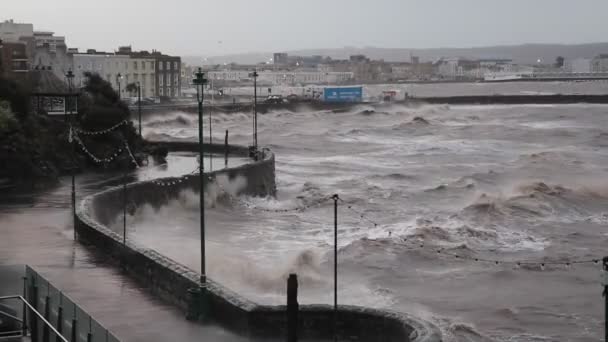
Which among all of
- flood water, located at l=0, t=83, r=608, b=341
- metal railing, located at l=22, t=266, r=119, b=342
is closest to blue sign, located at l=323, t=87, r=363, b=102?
flood water, located at l=0, t=83, r=608, b=341

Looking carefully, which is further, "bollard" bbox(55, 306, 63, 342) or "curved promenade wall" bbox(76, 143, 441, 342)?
"curved promenade wall" bbox(76, 143, 441, 342)

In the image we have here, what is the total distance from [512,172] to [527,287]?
30.9 metres

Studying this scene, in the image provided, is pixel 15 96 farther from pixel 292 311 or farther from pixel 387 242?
pixel 292 311

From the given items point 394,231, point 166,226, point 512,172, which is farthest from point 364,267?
point 512,172

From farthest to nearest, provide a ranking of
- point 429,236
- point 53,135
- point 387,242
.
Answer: point 53,135
point 429,236
point 387,242

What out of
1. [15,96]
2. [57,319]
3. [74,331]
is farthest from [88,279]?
[15,96]

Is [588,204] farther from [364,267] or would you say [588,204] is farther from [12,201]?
[12,201]

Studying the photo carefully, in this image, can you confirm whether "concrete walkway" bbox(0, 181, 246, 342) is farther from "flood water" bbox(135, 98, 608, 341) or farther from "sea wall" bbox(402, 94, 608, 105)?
"sea wall" bbox(402, 94, 608, 105)

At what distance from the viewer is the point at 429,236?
28.4 m

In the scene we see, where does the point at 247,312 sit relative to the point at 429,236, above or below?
above

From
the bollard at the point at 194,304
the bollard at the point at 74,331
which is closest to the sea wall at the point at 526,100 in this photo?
the bollard at the point at 194,304

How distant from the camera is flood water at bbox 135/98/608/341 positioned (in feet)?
66.1

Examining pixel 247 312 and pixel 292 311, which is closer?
pixel 292 311

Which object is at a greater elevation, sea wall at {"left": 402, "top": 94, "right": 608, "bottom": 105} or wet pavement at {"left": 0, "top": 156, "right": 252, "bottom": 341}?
sea wall at {"left": 402, "top": 94, "right": 608, "bottom": 105}
